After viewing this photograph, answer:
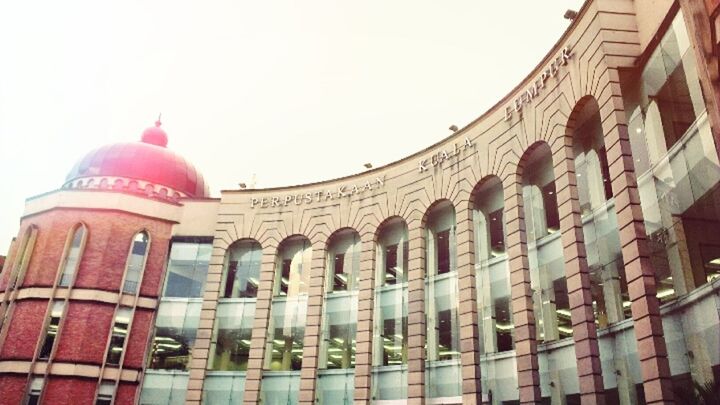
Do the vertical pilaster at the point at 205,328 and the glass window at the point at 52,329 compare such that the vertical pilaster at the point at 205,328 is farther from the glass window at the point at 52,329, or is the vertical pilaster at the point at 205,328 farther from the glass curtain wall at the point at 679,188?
the glass curtain wall at the point at 679,188

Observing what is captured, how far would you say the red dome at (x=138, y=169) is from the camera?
4109cm

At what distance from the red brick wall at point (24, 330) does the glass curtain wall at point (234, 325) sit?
9253 millimetres

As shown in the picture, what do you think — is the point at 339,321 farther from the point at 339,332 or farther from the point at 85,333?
the point at 85,333

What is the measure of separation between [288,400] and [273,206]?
1114 centimetres

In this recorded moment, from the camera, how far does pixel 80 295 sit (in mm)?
30188

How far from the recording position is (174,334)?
31156mm

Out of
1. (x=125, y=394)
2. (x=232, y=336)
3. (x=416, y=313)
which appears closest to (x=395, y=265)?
(x=416, y=313)

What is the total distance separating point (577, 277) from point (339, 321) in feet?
46.9

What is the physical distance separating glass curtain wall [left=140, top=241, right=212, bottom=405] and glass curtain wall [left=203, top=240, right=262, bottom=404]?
4.34 ft

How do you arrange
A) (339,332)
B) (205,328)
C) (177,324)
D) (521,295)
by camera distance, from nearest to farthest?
(521,295) < (339,332) < (205,328) < (177,324)

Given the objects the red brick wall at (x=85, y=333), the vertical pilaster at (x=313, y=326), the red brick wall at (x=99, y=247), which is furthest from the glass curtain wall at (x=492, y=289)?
the red brick wall at (x=85, y=333)

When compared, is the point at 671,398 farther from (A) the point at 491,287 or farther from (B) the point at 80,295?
(B) the point at 80,295

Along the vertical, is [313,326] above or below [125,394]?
above

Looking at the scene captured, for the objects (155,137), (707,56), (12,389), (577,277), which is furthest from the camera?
(155,137)
